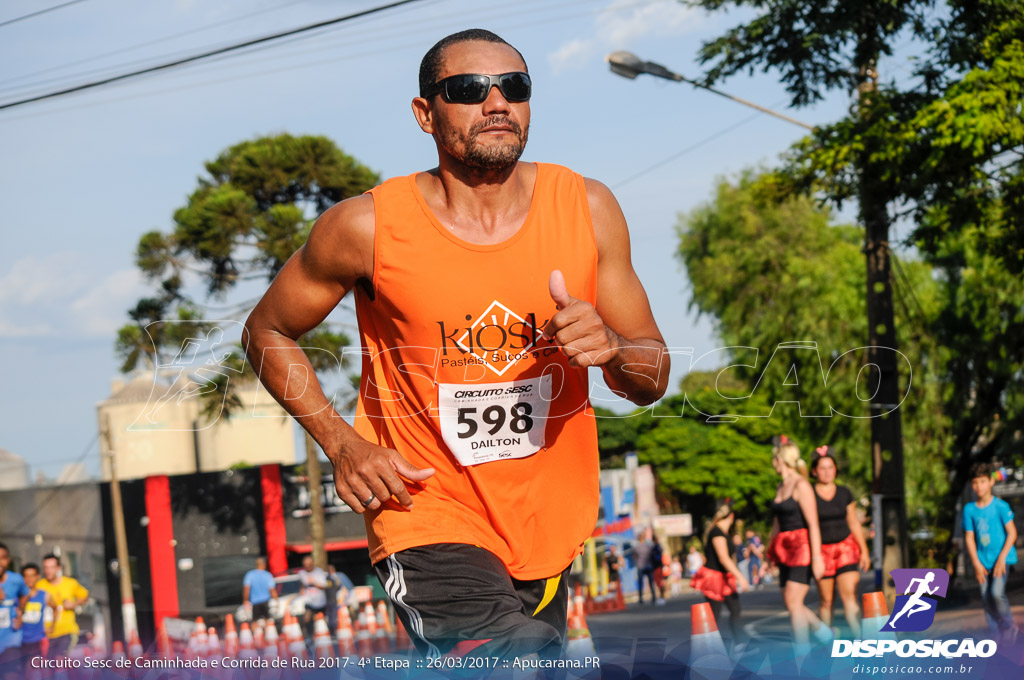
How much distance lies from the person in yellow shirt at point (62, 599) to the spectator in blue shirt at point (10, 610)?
94 cm

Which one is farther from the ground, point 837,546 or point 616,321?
point 616,321

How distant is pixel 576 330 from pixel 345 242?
0.76 m

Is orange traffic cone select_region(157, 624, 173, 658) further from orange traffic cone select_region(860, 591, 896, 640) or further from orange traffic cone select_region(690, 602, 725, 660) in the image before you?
orange traffic cone select_region(860, 591, 896, 640)

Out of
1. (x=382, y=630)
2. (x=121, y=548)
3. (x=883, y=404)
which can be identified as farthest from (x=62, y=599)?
(x=121, y=548)

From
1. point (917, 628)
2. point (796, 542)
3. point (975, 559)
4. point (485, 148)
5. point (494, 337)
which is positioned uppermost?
point (485, 148)

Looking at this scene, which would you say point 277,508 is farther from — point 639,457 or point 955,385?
point 639,457

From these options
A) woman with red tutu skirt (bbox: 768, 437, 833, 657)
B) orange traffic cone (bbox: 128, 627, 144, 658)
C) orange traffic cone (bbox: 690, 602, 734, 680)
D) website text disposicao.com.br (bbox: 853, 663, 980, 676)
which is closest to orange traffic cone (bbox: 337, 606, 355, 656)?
orange traffic cone (bbox: 128, 627, 144, 658)

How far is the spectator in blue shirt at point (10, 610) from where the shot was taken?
9.09 metres

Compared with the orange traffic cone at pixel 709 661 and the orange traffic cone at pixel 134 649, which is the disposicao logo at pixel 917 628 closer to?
the orange traffic cone at pixel 709 661

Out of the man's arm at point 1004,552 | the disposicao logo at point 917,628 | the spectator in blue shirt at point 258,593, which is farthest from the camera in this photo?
the spectator in blue shirt at point 258,593

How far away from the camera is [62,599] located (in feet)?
36.0

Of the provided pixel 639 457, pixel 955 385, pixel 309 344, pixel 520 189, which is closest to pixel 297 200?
pixel 309 344

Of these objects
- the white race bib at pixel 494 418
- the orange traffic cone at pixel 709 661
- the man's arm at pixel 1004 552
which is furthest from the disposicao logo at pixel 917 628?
the man's arm at pixel 1004 552

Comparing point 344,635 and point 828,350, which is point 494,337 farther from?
point 828,350
